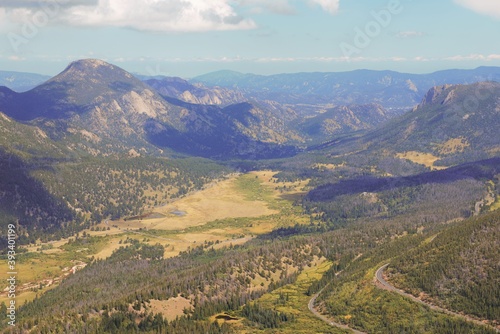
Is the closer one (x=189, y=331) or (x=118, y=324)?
(x=189, y=331)

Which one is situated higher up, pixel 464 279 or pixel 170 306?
pixel 464 279

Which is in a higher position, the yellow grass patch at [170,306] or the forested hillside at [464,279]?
the forested hillside at [464,279]

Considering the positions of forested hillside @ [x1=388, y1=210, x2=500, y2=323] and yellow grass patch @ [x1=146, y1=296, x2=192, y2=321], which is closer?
forested hillside @ [x1=388, y1=210, x2=500, y2=323]

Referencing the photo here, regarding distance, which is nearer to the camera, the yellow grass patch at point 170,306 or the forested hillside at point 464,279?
the forested hillside at point 464,279

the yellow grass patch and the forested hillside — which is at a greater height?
the forested hillside

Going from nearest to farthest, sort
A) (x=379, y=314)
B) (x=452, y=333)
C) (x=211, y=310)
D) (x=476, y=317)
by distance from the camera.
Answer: (x=452, y=333) → (x=476, y=317) → (x=379, y=314) → (x=211, y=310)

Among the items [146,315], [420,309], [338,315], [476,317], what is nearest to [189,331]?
[146,315]

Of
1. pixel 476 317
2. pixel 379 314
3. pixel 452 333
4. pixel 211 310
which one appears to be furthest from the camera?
pixel 211 310

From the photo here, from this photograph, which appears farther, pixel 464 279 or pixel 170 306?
pixel 170 306

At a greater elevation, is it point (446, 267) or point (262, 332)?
point (446, 267)

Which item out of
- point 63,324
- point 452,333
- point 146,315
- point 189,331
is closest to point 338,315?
point 452,333

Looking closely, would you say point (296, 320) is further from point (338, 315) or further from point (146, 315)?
point (146, 315)
